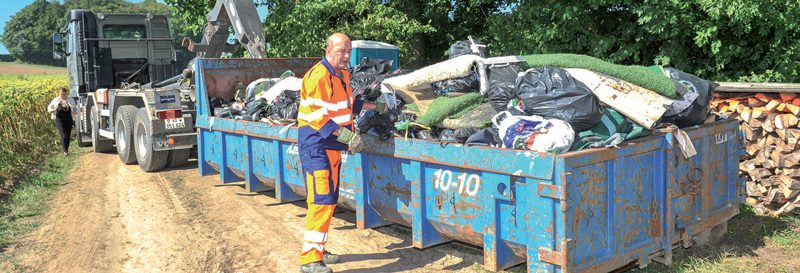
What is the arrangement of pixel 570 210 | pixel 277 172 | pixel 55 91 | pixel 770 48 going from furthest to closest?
pixel 55 91
pixel 770 48
pixel 277 172
pixel 570 210

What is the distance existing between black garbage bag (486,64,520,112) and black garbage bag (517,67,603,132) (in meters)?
0.22

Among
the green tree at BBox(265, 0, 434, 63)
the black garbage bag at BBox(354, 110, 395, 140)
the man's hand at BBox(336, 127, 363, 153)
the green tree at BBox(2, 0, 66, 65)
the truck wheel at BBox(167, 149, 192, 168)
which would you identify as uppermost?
the green tree at BBox(2, 0, 66, 65)

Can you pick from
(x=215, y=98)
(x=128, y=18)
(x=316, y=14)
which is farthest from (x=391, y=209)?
(x=316, y=14)

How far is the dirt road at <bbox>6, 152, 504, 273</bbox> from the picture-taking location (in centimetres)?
515

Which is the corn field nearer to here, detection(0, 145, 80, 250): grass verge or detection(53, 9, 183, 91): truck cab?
detection(0, 145, 80, 250): grass verge

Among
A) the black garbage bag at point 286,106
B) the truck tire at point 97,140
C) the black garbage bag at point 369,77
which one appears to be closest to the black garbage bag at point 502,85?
the black garbage bag at point 369,77

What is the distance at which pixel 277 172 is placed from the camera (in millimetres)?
6176

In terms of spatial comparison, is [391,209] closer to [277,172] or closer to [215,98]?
[277,172]

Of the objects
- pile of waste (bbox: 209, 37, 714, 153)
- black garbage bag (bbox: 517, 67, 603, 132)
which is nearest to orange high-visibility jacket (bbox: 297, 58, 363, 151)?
pile of waste (bbox: 209, 37, 714, 153)

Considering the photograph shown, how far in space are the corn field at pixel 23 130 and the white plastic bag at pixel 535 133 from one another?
7.60 m

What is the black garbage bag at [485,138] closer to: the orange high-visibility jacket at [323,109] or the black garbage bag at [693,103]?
the orange high-visibility jacket at [323,109]

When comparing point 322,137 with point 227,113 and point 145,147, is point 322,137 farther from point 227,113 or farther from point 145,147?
point 145,147

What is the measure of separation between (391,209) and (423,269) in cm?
49

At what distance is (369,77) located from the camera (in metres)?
6.25
